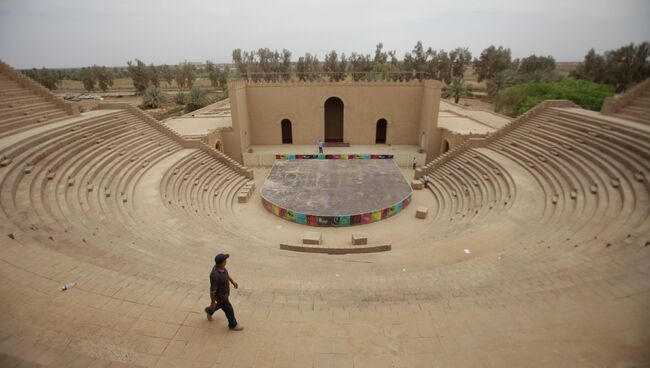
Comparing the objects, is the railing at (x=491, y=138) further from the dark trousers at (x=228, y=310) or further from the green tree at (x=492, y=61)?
the green tree at (x=492, y=61)

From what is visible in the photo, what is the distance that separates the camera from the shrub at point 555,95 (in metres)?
29.0

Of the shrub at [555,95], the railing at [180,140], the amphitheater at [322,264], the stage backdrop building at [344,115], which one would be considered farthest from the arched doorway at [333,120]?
the shrub at [555,95]

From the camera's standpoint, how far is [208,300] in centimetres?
561

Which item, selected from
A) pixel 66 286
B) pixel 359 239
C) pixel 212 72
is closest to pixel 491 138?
pixel 359 239

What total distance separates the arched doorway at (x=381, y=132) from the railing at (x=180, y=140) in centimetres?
1171

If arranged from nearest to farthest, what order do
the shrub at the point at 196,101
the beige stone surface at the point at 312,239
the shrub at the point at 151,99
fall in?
the beige stone surface at the point at 312,239, the shrub at the point at 196,101, the shrub at the point at 151,99

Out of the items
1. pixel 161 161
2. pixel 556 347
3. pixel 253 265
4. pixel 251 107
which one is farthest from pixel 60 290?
pixel 251 107

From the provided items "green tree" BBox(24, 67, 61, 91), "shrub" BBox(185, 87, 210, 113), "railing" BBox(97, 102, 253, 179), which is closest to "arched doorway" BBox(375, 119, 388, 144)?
"railing" BBox(97, 102, 253, 179)

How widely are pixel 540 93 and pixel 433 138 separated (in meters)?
18.0

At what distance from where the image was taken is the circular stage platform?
14.7m

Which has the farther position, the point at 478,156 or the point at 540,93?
the point at 540,93

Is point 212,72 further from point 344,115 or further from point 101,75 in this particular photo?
point 344,115

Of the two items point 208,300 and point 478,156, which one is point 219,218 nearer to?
point 208,300

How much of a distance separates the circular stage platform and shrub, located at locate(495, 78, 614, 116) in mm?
19482
